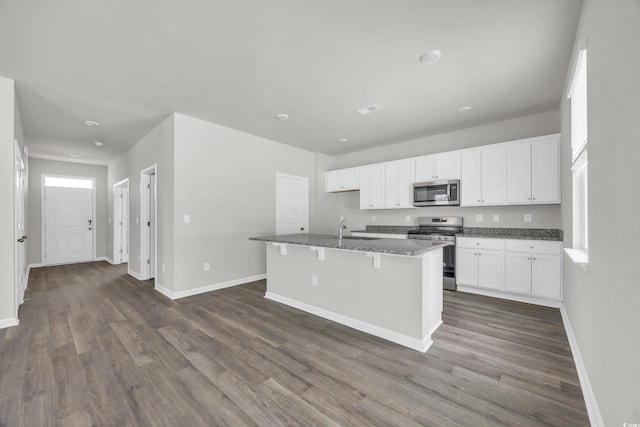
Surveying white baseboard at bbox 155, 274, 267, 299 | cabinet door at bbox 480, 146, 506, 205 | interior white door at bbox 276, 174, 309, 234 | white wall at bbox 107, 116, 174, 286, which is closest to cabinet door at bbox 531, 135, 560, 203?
cabinet door at bbox 480, 146, 506, 205

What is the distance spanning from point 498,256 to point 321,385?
3208 millimetres

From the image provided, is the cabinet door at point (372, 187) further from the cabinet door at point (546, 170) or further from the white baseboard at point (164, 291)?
the white baseboard at point (164, 291)

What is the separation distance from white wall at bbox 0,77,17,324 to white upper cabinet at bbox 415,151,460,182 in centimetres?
538

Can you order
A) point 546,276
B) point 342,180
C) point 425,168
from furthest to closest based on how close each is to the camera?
point 342,180 < point 425,168 < point 546,276

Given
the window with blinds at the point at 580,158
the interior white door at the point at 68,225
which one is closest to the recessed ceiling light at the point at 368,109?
the window with blinds at the point at 580,158

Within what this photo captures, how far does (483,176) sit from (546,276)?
5.17 feet

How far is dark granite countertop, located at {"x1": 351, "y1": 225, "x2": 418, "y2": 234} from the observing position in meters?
5.19

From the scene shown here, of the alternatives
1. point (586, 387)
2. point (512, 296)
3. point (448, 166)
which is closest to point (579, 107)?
point (586, 387)

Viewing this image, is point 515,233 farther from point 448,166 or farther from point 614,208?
point 614,208

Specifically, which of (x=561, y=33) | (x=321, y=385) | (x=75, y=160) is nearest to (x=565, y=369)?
(x=321, y=385)

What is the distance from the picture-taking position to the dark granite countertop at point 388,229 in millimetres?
5193

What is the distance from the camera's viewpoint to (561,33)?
2.16 metres

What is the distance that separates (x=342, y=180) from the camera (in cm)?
601

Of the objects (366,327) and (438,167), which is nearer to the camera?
(366,327)
